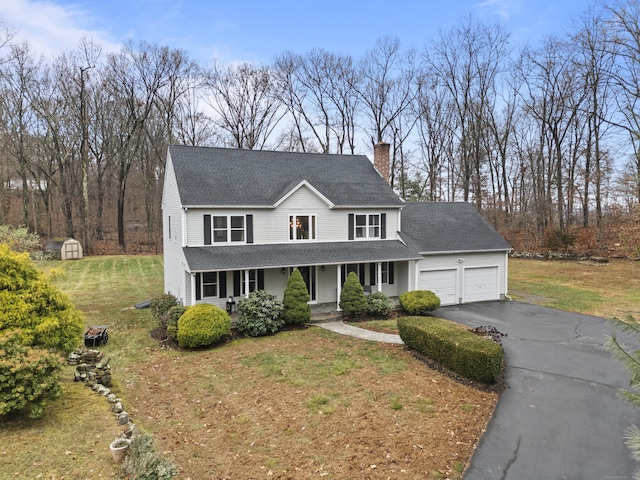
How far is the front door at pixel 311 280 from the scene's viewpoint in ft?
58.9

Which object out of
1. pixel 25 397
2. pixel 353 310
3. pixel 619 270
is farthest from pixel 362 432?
pixel 619 270

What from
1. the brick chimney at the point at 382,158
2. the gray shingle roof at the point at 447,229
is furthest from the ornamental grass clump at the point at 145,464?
the brick chimney at the point at 382,158

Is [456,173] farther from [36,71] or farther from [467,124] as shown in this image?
[36,71]

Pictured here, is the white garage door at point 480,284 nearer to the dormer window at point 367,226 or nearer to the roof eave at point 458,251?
the roof eave at point 458,251

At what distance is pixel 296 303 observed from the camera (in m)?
15.4

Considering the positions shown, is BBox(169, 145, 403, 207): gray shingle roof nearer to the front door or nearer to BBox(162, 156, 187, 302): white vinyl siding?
BBox(162, 156, 187, 302): white vinyl siding

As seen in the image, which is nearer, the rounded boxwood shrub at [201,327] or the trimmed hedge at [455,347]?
the trimmed hedge at [455,347]

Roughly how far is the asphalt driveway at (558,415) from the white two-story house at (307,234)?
5.81 m

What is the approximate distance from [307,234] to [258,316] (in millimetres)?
4964

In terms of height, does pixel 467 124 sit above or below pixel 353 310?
above

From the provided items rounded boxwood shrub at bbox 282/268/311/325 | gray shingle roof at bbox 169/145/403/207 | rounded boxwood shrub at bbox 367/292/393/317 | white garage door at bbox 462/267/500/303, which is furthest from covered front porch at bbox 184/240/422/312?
white garage door at bbox 462/267/500/303

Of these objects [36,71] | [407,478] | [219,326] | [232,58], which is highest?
[232,58]

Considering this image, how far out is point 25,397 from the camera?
7039mm

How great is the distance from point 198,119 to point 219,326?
29.3m
